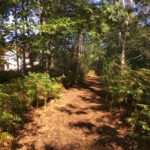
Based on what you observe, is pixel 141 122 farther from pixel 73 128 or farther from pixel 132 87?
pixel 73 128

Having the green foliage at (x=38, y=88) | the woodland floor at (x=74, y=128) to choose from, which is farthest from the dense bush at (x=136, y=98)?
the green foliage at (x=38, y=88)

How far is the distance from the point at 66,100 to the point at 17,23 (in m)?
3.95

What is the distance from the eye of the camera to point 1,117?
25.3 ft

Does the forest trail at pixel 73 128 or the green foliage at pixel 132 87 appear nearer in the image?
the forest trail at pixel 73 128

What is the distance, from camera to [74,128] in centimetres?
916

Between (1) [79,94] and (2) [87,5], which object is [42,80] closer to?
(1) [79,94]

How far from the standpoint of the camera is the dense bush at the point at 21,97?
8.31 meters

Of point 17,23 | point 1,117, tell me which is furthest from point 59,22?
point 1,117

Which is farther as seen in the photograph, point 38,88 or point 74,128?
point 38,88

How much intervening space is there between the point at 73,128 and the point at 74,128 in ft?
0.11

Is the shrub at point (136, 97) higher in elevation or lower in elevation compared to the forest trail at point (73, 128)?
higher

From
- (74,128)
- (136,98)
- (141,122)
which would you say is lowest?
(74,128)

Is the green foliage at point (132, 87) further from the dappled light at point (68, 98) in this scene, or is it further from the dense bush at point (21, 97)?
the dense bush at point (21, 97)

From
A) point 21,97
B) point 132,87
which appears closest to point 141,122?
point 132,87
